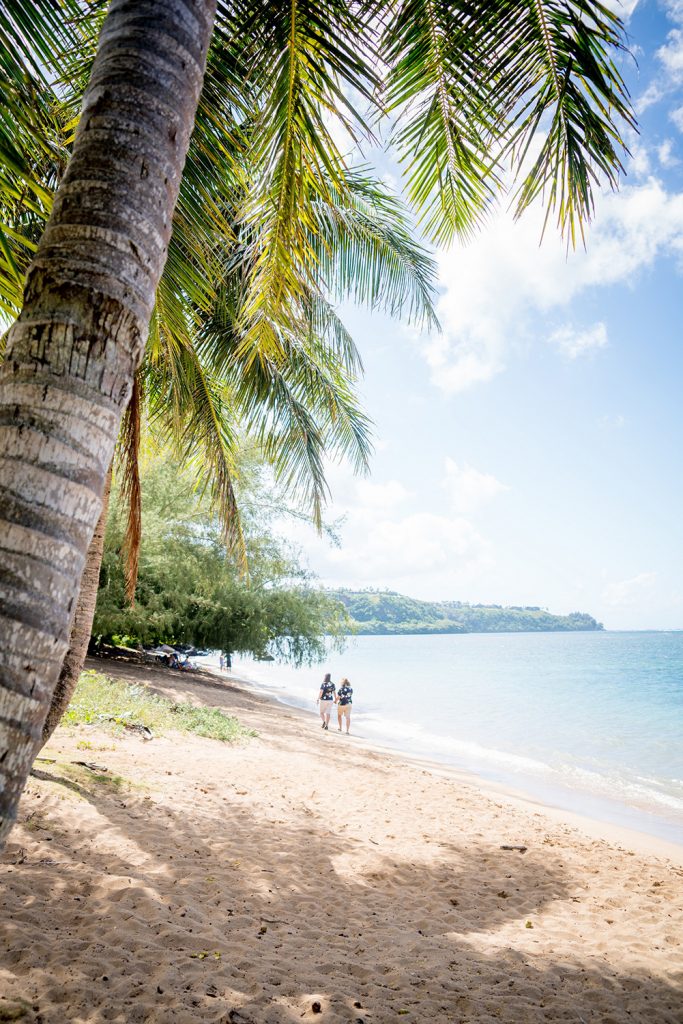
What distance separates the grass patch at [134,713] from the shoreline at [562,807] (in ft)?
13.9

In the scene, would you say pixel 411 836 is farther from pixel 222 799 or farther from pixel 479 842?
pixel 222 799

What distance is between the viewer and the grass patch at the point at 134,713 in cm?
841

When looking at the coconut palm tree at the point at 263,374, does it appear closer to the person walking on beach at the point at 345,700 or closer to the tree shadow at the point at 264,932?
the tree shadow at the point at 264,932

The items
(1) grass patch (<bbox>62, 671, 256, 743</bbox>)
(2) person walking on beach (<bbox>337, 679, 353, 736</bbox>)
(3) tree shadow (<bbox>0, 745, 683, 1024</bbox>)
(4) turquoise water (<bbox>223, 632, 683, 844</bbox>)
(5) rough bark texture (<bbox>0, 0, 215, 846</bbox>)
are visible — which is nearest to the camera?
(5) rough bark texture (<bbox>0, 0, 215, 846</bbox>)

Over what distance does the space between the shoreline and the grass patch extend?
13.9ft

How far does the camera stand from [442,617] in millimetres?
126938

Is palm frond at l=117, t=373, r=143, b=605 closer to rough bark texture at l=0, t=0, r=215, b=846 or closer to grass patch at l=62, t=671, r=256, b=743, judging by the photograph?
rough bark texture at l=0, t=0, r=215, b=846

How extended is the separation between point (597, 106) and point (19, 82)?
316 centimetres

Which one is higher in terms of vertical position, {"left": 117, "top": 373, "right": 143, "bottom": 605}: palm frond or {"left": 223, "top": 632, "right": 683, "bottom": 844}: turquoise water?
{"left": 117, "top": 373, "right": 143, "bottom": 605}: palm frond

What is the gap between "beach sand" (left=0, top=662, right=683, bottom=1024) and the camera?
291 cm

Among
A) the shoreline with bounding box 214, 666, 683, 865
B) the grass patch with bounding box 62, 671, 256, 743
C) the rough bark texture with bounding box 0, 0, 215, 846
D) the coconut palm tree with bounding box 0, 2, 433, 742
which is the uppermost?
the coconut palm tree with bounding box 0, 2, 433, 742

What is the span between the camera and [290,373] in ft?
25.2

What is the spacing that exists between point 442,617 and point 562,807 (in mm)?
119412

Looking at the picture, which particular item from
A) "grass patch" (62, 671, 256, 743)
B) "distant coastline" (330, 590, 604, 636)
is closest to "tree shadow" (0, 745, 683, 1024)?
"grass patch" (62, 671, 256, 743)
